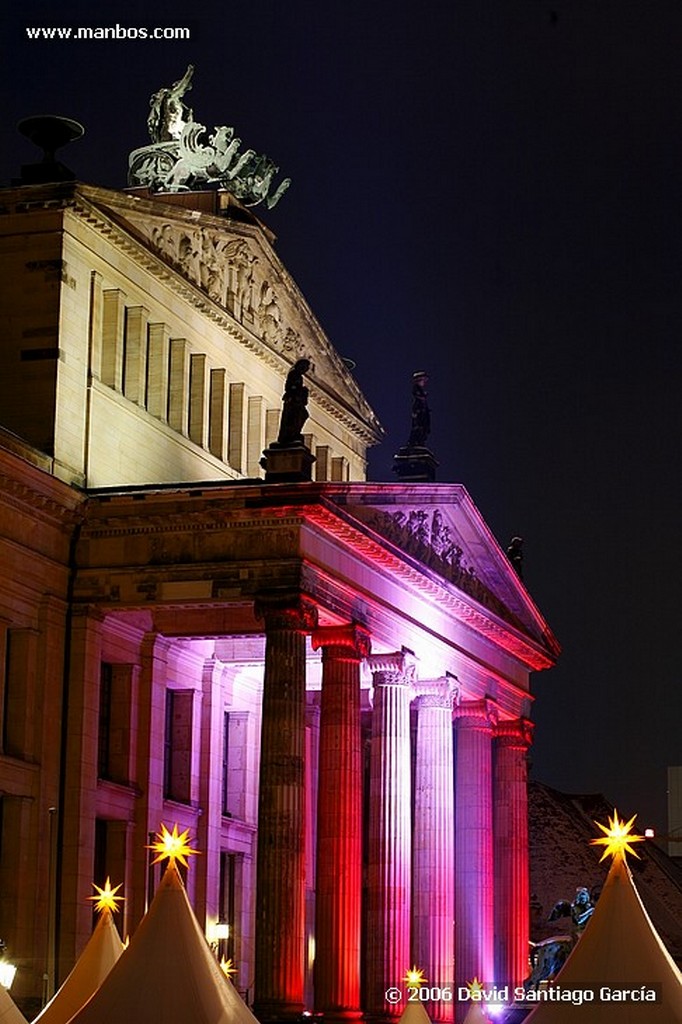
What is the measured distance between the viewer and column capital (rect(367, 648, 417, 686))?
61.0 metres

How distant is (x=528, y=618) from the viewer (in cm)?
7325

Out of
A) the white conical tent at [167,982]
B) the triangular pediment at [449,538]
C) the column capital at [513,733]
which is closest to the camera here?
the white conical tent at [167,982]

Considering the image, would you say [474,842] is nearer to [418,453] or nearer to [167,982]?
[418,453]

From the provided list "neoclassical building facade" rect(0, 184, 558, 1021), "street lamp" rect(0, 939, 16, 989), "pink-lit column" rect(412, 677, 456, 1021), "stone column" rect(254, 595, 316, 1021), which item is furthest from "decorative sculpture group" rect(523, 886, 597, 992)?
"street lamp" rect(0, 939, 16, 989)

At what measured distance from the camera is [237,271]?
6450 cm

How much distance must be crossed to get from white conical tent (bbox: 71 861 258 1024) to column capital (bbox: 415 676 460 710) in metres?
32.2

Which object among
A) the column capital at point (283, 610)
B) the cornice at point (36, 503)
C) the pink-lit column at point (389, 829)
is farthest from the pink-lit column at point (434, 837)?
the cornice at point (36, 503)

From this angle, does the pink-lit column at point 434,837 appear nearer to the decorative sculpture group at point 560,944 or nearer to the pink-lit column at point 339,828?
the decorative sculpture group at point 560,944

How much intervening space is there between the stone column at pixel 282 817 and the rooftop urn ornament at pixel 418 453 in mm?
11547

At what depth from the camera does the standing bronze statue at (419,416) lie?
6538cm

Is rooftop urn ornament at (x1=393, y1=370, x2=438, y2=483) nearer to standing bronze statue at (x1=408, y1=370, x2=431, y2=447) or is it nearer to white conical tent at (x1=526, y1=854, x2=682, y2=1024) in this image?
standing bronze statue at (x1=408, y1=370, x2=431, y2=447)

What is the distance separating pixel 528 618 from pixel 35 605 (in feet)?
79.1

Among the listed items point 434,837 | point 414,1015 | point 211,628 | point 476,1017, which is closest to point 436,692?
point 434,837

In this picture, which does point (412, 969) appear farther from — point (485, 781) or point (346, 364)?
point (346, 364)
